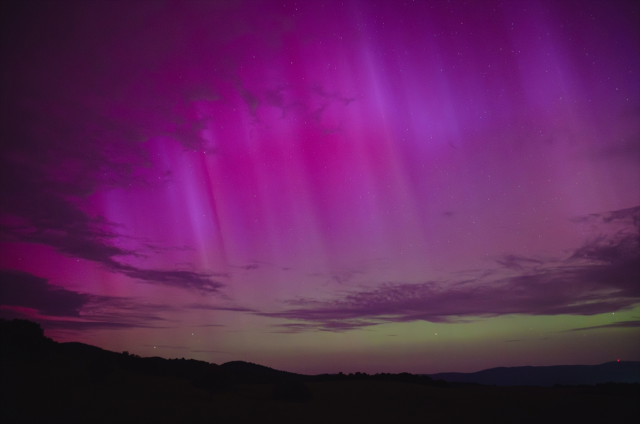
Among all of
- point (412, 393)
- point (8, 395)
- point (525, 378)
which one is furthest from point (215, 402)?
point (525, 378)

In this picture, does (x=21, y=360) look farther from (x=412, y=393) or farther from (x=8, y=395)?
(x=412, y=393)

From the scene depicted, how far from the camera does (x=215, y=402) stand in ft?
54.2

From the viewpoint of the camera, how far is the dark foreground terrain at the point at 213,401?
40.1ft

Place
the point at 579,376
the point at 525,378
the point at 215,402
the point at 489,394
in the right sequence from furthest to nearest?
the point at 525,378
the point at 579,376
the point at 489,394
the point at 215,402

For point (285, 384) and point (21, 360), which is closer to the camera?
point (21, 360)

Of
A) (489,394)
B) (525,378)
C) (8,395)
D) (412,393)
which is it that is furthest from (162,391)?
(525,378)

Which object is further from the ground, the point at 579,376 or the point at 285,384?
the point at 285,384

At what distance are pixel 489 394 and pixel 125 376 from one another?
2181cm

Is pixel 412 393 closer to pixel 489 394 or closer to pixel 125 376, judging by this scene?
pixel 489 394

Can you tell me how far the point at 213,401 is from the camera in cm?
1673

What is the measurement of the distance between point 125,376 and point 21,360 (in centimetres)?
459

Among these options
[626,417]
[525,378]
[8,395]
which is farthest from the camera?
[525,378]

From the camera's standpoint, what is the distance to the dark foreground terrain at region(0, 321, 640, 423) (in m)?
12.2

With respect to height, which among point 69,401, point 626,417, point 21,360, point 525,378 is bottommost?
point 525,378
